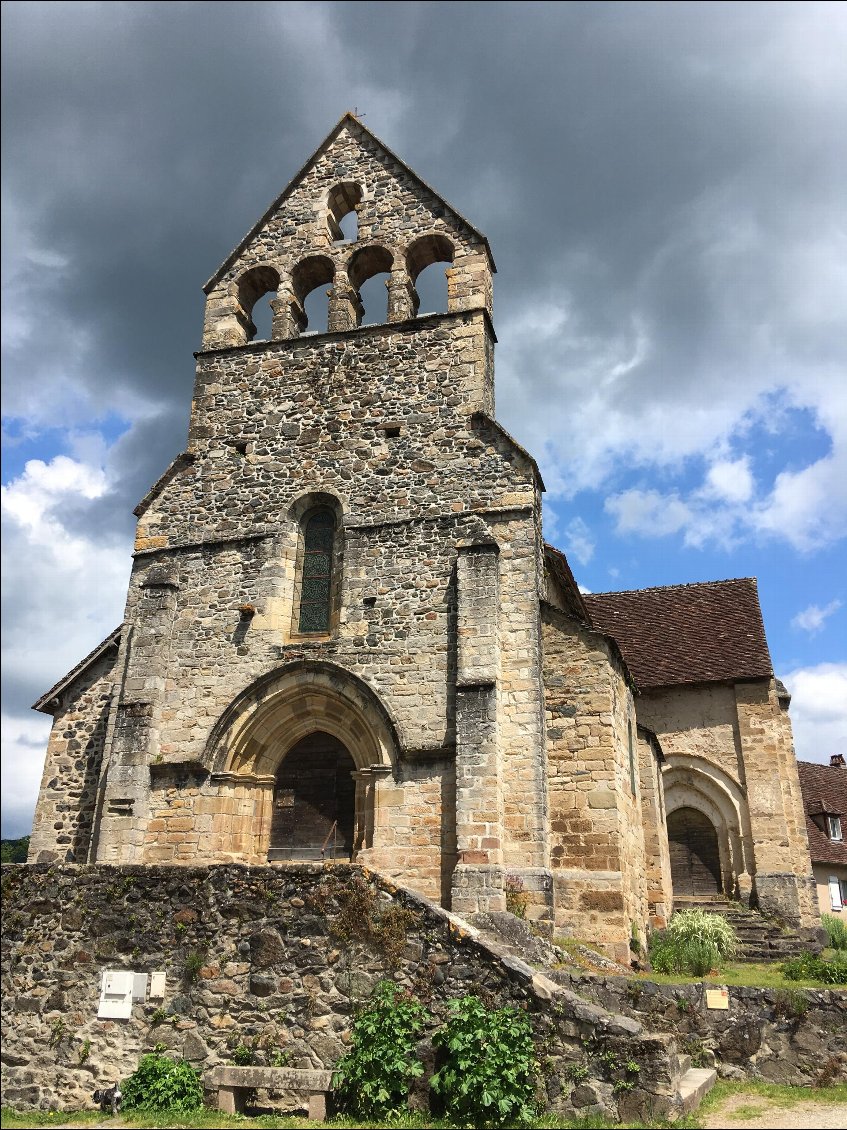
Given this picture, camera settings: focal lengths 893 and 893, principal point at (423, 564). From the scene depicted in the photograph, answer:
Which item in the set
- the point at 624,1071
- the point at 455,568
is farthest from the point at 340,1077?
the point at 455,568

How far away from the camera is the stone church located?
11.9m

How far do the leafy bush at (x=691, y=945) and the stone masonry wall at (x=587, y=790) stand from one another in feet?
1.85

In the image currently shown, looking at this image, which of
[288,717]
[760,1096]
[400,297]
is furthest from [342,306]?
[760,1096]

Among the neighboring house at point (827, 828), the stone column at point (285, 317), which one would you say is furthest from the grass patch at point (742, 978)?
the neighboring house at point (827, 828)

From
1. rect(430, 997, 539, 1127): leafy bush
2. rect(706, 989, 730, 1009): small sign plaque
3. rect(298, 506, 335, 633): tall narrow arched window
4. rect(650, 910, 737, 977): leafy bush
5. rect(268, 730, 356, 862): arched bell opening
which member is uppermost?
rect(298, 506, 335, 633): tall narrow arched window

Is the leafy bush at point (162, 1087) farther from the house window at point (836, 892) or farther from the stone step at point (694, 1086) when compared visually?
the house window at point (836, 892)

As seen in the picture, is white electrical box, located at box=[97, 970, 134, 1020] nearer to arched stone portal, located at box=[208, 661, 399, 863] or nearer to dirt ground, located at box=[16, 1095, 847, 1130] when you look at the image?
dirt ground, located at box=[16, 1095, 847, 1130]

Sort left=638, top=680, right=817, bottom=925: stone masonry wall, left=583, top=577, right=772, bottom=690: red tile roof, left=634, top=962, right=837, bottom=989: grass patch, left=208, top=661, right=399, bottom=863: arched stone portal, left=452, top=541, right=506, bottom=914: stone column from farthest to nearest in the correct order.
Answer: left=583, top=577, right=772, bottom=690: red tile roof → left=638, top=680, right=817, bottom=925: stone masonry wall → left=208, top=661, right=399, bottom=863: arched stone portal → left=452, top=541, right=506, bottom=914: stone column → left=634, top=962, right=837, bottom=989: grass patch

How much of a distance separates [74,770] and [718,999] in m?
10.1

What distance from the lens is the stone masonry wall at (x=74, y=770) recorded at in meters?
13.9

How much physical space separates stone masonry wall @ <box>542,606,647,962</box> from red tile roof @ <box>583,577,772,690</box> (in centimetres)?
746

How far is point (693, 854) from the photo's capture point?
66.6 ft

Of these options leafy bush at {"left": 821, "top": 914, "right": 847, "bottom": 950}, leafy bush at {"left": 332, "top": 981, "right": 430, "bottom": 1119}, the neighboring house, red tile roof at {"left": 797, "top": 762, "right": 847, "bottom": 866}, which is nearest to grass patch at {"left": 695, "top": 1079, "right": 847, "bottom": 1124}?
leafy bush at {"left": 332, "top": 981, "right": 430, "bottom": 1119}

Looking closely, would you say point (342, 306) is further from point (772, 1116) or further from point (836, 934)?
point (836, 934)
